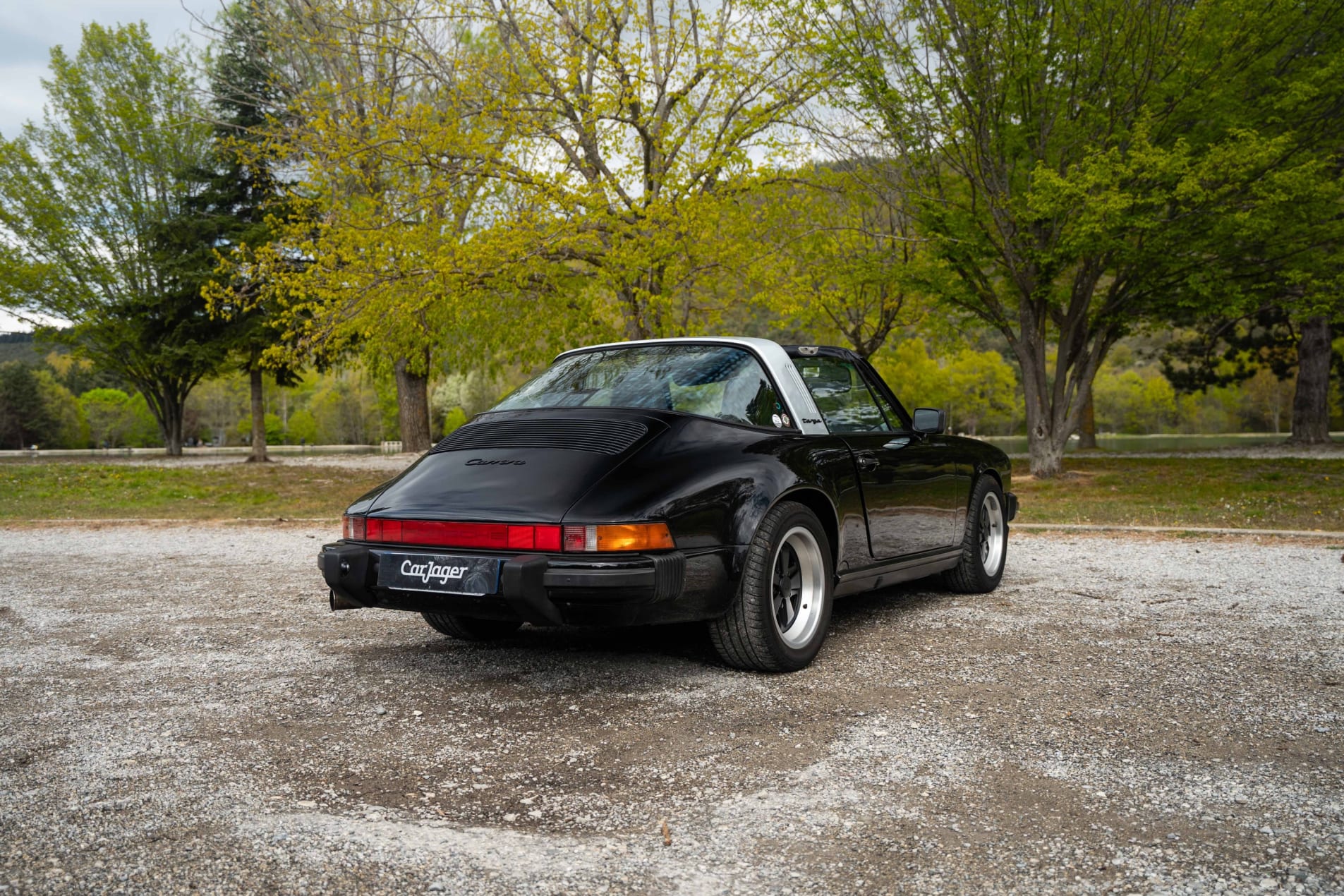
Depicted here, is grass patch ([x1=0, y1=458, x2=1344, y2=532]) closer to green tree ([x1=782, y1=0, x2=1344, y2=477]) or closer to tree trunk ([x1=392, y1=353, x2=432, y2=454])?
tree trunk ([x1=392, y1=353, x2=432, y2=454])

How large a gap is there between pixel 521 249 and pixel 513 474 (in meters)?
10.7

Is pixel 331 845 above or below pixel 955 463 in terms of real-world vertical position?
below

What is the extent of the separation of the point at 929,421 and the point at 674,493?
2.29m

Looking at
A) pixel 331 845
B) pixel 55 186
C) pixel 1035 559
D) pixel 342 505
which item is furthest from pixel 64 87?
pixel 331 845

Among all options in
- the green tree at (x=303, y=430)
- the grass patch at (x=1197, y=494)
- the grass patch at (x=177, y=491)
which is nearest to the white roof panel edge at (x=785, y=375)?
the grass patch at (x=1197, y=494)

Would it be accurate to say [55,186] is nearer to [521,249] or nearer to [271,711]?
[521,249]

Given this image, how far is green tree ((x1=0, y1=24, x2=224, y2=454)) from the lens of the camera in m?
31.0

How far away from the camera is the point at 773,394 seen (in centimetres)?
482

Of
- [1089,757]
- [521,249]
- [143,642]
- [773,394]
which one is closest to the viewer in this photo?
[1089,757]

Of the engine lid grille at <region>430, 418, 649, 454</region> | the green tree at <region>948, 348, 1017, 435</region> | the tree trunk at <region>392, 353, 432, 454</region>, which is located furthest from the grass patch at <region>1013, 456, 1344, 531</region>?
the green tree at <region>948, 348, 1017, 435</region>

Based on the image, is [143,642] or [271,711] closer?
[271,711]

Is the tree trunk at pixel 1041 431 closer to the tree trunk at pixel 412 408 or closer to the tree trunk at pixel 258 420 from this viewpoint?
the tree trunk at pixel 412 408

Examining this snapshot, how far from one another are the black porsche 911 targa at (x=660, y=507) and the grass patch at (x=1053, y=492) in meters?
6.93

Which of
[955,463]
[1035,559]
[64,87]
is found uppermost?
[64,87]
